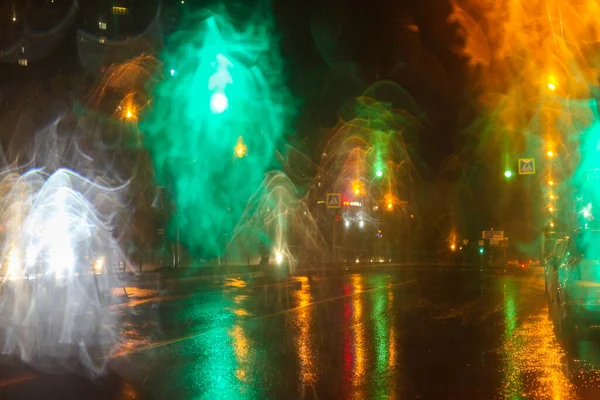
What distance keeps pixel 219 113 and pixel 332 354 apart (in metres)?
30.6

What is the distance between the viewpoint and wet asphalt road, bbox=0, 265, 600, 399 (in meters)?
8.55

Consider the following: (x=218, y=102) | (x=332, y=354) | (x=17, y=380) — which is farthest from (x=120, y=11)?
(x=17, y=380)

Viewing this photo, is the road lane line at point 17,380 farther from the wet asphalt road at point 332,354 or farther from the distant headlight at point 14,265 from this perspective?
the distant headlight at point 14,265

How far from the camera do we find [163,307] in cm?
1925

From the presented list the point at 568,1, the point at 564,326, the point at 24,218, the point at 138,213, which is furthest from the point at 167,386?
the point at 24,218

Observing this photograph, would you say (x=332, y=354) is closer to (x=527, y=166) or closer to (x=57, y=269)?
(x=57, y=269)

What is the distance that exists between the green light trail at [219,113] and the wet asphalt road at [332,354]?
59.8 feet

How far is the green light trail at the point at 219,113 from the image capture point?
3791 centimetres

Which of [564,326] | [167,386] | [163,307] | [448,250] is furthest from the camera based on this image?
[448,250]

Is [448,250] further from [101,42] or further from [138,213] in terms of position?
[138,213]

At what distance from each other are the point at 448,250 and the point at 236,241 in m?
28.1

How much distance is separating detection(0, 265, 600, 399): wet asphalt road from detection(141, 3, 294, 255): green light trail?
18.2 meters

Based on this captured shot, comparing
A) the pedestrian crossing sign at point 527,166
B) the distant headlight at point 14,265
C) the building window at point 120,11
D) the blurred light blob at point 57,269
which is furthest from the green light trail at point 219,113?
the building window at point 120,11

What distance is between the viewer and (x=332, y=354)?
11266 mm
